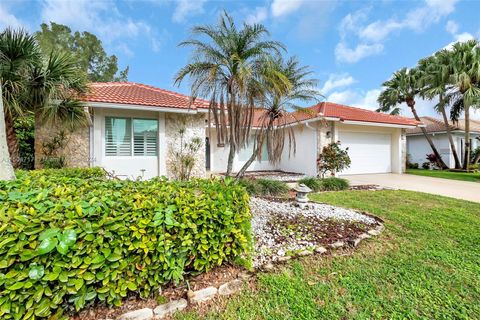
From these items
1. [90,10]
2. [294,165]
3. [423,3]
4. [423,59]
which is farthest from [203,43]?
[423,59]

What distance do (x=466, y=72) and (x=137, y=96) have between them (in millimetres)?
22783

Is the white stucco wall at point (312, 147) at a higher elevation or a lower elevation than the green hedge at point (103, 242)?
higher

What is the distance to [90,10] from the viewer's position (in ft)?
30.0

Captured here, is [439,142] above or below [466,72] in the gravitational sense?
below

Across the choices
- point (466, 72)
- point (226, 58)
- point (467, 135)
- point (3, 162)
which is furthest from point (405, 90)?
point (3, 162)

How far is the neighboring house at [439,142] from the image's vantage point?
21.1 m

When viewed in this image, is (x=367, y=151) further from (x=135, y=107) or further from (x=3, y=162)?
(x=3, y=162)

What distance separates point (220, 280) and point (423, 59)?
25827mm

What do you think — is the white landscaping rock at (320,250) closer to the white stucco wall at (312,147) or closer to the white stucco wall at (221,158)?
the white stucco wall at (312,147)

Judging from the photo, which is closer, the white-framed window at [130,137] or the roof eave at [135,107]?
the roof eave at [135,107]

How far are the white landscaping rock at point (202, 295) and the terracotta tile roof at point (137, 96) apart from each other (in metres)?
7.68

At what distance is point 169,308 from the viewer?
2580 mm

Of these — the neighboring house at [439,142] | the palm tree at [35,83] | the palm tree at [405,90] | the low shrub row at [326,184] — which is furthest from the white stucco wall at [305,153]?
the neighboring house at [439,142]

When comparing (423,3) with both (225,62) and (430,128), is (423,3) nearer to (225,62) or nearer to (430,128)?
(225,62)
